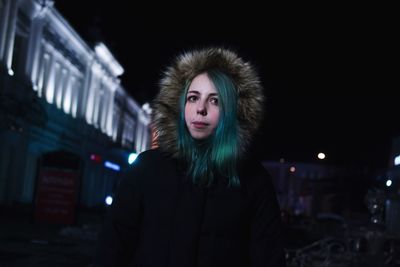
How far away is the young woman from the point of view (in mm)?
2684

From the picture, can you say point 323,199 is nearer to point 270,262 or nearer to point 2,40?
point 2,40

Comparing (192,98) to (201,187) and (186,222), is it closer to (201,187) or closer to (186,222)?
(201,187)

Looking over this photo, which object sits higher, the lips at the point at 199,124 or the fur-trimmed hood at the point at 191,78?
the fur-trimmed hood at the point at 191,78

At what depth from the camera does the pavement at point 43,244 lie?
11672 mm

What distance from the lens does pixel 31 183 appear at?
28641mm

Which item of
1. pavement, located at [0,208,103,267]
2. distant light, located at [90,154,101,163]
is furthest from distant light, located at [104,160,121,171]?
pavement, located at [0,208,103,267]

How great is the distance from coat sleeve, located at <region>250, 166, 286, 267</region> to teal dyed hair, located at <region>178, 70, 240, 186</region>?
17cm

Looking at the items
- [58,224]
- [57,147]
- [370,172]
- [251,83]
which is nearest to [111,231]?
[251,83]

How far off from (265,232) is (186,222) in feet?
1.27

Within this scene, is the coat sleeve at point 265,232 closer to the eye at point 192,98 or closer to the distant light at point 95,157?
the eye at point 192,98

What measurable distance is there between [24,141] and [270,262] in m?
25.6

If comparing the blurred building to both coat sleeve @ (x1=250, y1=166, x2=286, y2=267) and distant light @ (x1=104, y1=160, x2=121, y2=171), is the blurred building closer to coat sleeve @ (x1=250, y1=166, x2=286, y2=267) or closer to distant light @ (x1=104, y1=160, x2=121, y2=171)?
distant light @ (x1=104, y1=160, x2=121, y2=171)

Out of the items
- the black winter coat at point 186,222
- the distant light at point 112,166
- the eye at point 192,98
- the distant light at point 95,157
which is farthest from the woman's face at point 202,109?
the distant light at point 112,166

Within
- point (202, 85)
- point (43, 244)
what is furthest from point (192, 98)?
point (43, 244)
